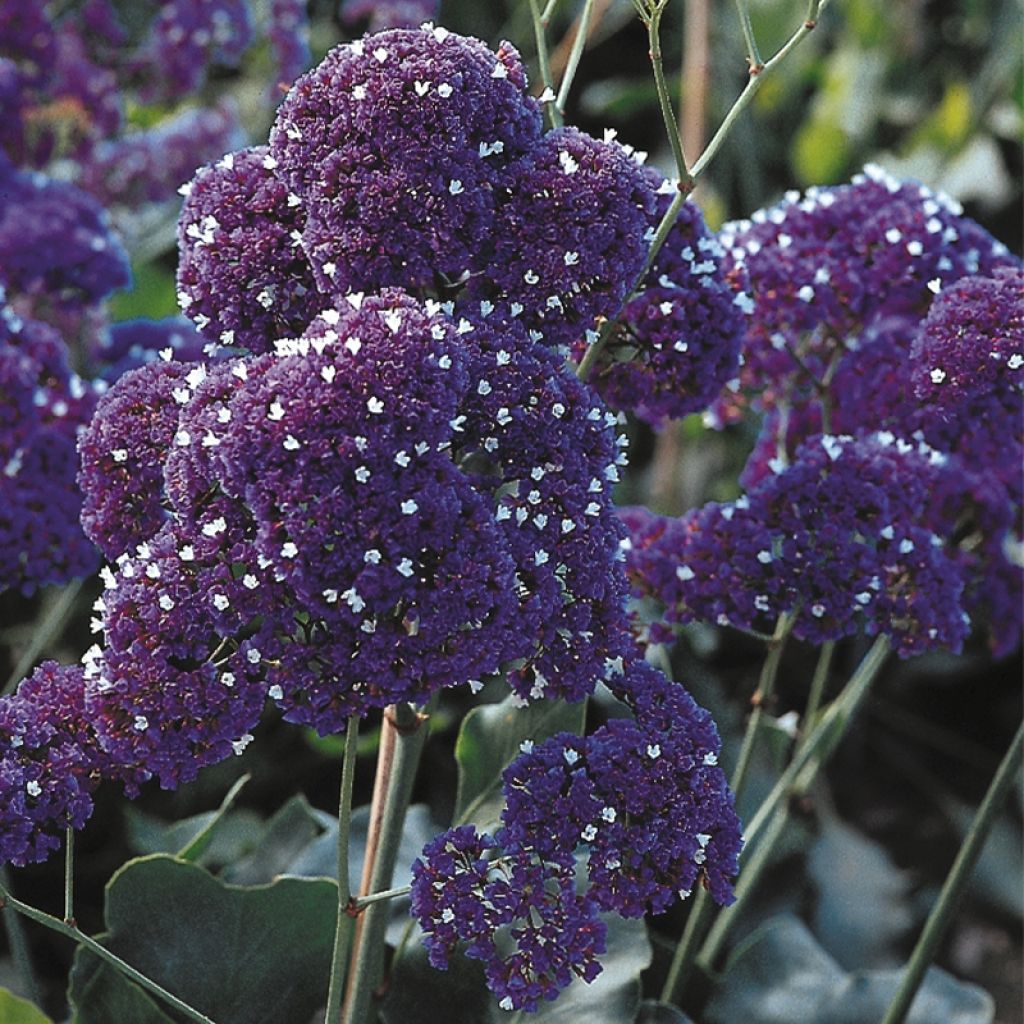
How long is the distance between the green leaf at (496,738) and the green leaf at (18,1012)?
1.34ft

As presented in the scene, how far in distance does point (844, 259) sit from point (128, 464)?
0.61m

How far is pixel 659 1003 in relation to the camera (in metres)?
1.23

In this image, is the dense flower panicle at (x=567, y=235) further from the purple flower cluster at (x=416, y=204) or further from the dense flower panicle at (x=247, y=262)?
the dense flower panicle at (x=247, y=262)

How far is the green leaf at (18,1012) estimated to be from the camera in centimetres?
87

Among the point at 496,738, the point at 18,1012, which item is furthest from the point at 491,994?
the point at 18,1012

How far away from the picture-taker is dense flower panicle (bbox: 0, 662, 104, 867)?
873 mm

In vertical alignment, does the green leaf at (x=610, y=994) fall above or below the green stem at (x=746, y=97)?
below

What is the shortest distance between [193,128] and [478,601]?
1.43m

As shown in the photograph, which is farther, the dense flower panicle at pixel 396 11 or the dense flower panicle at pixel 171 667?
the dense flower panicle at pixel 396 11

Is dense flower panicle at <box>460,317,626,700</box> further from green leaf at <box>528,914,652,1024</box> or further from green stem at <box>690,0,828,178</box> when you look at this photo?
green leaf at <box>528,914,652,1024</box>

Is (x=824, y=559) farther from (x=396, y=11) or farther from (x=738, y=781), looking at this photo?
(x=396, y=11)

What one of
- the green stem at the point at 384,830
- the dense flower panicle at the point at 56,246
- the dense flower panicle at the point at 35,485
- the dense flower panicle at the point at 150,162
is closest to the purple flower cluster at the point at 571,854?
the green stem at the point at 384,830

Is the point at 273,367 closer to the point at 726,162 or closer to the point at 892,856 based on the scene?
the point at 892,856

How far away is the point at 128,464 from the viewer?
923mm
